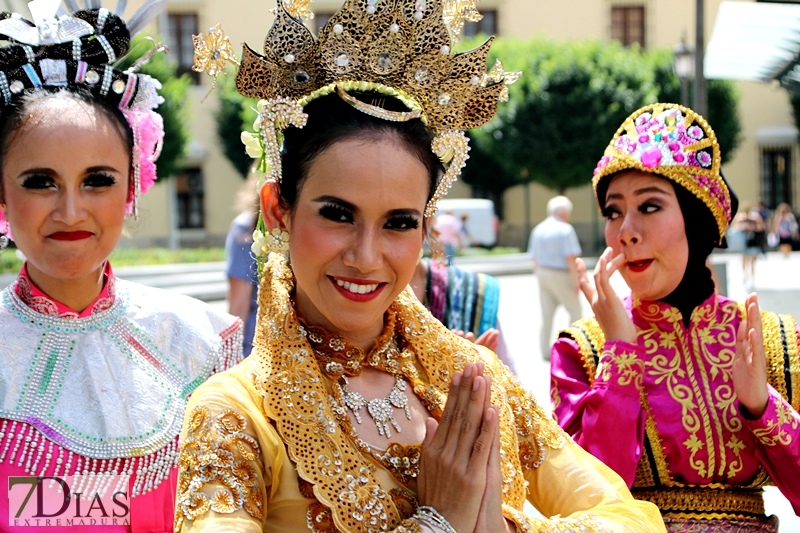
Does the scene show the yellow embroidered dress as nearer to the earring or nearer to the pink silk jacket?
the earring

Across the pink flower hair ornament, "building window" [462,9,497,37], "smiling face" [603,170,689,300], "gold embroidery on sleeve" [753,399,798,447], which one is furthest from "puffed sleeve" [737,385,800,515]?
"building window" [462,9,497,37]

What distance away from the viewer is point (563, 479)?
2025mm

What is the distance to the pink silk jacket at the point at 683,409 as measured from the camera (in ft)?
8.37

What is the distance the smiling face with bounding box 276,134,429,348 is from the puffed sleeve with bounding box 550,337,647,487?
0.92 m

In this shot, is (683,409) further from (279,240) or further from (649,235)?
(279,240)

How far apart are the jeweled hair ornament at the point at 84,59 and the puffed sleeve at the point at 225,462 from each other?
3.92 feet

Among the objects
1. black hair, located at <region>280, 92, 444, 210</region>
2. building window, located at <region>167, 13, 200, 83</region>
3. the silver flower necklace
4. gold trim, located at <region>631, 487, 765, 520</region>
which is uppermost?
building window, located at <region>167, 13, 200, 83</region>

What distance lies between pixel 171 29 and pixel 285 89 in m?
31.4

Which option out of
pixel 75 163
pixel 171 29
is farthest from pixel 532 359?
pixel 171 29

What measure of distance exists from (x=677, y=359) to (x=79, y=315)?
5.90 feet

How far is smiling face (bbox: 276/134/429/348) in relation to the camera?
5.97 ft

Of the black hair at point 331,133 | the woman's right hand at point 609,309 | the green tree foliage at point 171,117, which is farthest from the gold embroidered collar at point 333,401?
the green tree foliage at point 171,117

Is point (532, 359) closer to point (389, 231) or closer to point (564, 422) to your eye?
point (564, 422)

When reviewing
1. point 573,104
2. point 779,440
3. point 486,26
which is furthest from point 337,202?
point 486,26
